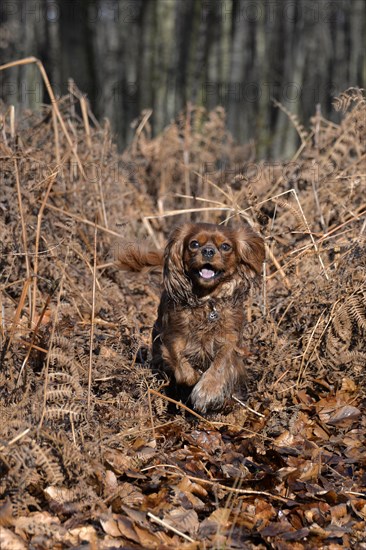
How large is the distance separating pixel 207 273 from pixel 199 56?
14032mm

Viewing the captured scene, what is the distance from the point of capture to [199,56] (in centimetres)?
1845

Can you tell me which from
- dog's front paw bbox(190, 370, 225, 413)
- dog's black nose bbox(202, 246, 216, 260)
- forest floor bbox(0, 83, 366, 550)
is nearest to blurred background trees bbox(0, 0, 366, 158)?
forest floor bbox(0, 83, 366, 550)

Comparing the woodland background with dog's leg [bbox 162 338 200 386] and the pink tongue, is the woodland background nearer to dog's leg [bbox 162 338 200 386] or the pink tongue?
dog's leg [bbox 162 338 200 386]

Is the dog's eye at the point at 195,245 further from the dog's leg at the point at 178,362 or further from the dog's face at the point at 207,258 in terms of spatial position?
the dog's leg at the point at 178,362

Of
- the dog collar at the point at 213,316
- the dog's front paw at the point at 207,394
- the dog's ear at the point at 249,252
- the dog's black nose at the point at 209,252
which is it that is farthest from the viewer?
the dog's ear at the point at 249,252

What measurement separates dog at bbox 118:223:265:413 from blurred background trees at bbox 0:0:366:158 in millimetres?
11778

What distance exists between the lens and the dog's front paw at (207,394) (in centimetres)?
511

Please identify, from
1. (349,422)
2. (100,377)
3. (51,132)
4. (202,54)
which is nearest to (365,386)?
(349,422)

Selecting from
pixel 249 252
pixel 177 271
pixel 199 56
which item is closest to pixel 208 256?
pixel 177 271

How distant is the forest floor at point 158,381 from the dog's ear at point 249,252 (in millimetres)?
350

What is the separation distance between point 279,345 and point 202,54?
1447cm

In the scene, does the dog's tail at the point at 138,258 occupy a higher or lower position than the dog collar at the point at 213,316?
higher

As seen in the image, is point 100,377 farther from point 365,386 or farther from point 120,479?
point 365,386

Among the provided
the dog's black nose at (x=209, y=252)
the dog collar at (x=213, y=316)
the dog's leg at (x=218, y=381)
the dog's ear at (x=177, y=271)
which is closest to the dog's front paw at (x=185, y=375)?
the dog's leg at (x=218, y=381)
